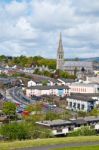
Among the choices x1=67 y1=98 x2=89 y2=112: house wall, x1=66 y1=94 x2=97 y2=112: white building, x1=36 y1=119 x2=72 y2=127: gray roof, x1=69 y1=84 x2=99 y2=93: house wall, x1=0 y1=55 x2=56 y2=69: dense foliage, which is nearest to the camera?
x1=36 y1=119 x2=72 y2=127: gray roof

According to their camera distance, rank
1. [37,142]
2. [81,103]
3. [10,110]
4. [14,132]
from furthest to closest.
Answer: [81,103]
[10,110]
[14,132]
[37,142]

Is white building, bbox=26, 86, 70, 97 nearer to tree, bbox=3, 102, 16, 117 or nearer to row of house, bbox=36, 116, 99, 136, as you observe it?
tree, bbox=3, 102, 16, 117

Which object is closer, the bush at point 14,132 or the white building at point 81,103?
the bush at point 14,132

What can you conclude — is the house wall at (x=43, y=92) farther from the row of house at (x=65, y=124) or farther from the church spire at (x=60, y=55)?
the church spire at (x=60, y=55)

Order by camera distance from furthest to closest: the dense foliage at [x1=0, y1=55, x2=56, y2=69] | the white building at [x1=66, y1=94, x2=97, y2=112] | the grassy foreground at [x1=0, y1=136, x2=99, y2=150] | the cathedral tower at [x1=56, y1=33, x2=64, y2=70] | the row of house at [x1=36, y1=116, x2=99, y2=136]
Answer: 1. the dense foliage at [x1=0, y1=55, x2=56, y2=69]
2. the cathedral tower at [x1=56, y1=33, x2=64, y2=70]
3. the white building at [x1=66, y1=94, x2=97, y2=112]
4. the row of house at [x1=36, y1=116, x2=99, y2=136]
5. the grassy foreground at [x1=0, y1=136, x2=99, y2=150]

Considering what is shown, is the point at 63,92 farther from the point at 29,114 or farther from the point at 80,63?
the point at 80,63

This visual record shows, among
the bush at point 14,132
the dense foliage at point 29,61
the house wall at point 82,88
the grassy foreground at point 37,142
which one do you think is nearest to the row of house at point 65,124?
the bush at point 14,132

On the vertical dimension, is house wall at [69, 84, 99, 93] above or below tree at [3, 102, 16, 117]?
above

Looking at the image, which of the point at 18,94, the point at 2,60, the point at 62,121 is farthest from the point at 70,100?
the point at 2,60

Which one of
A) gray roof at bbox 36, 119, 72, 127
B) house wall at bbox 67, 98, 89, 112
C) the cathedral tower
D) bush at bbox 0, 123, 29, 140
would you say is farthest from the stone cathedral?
bush at bbox 0, 123, 29, 140

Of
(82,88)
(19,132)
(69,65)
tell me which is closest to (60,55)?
(69,65)

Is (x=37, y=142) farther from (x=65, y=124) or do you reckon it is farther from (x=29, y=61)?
(x=29, y=61)
